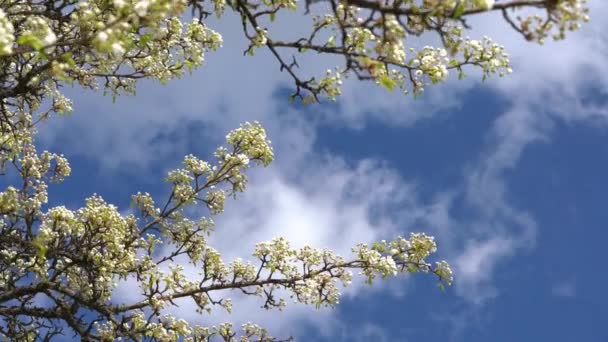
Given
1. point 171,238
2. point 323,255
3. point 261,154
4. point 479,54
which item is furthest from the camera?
point 171,238

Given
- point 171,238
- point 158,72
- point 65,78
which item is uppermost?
point 158,72

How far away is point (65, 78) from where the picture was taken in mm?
6207

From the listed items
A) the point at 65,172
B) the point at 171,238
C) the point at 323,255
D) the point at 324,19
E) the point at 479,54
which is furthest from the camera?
the point at 65,172

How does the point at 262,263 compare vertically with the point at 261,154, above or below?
below

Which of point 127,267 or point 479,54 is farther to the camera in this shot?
point 127,267

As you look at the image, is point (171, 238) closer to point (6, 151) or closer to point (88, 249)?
point (88, 249)

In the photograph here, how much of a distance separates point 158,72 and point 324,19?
4.58 metres

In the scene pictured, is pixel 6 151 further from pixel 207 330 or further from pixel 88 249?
pixel 207 330

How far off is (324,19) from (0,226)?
25.2 ft

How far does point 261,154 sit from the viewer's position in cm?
1252

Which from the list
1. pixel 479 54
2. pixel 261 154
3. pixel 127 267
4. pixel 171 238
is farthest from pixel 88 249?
pixel 479 54

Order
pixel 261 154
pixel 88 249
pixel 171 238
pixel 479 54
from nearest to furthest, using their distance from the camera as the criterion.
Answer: pixel 479 54 → pixel 88 249 → pixel 261 154 → pixel 171 238

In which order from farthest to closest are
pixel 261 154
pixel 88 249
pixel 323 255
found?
pixel 261 154 < pixel 323 255 < pixel 88 249

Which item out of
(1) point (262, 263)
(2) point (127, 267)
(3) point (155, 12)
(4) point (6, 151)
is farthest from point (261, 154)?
(3) point (155, 12)
